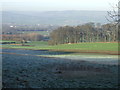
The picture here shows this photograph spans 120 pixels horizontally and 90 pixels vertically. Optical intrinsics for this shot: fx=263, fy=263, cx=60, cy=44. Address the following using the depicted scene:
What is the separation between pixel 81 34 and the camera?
76.8 m

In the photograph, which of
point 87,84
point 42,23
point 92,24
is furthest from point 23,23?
point 87,84

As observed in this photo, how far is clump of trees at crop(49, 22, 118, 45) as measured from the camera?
69.5 metres

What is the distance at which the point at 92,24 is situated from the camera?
80750 mm

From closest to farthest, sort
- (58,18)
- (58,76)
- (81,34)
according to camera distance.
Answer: (58,76)
(81,34)
(58,18)

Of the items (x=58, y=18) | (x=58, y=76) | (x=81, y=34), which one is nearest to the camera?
(x=58, y=76)

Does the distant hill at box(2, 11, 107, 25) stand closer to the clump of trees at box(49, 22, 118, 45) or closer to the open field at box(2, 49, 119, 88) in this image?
the clump of trees at box(49, 22, 118, 45)

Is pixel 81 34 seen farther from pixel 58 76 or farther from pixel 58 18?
pixel 58 76

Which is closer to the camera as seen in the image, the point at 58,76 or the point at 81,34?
the point at 58,76

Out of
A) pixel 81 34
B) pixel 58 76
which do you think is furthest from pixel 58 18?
pixel 58 76

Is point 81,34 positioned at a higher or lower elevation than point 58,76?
higher

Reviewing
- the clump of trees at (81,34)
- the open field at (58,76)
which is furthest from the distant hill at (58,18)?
Answer: the open field at (58,76)

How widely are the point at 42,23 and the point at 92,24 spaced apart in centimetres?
2309

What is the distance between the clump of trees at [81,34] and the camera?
69500mm

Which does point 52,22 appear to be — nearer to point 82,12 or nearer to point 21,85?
point 82,12
